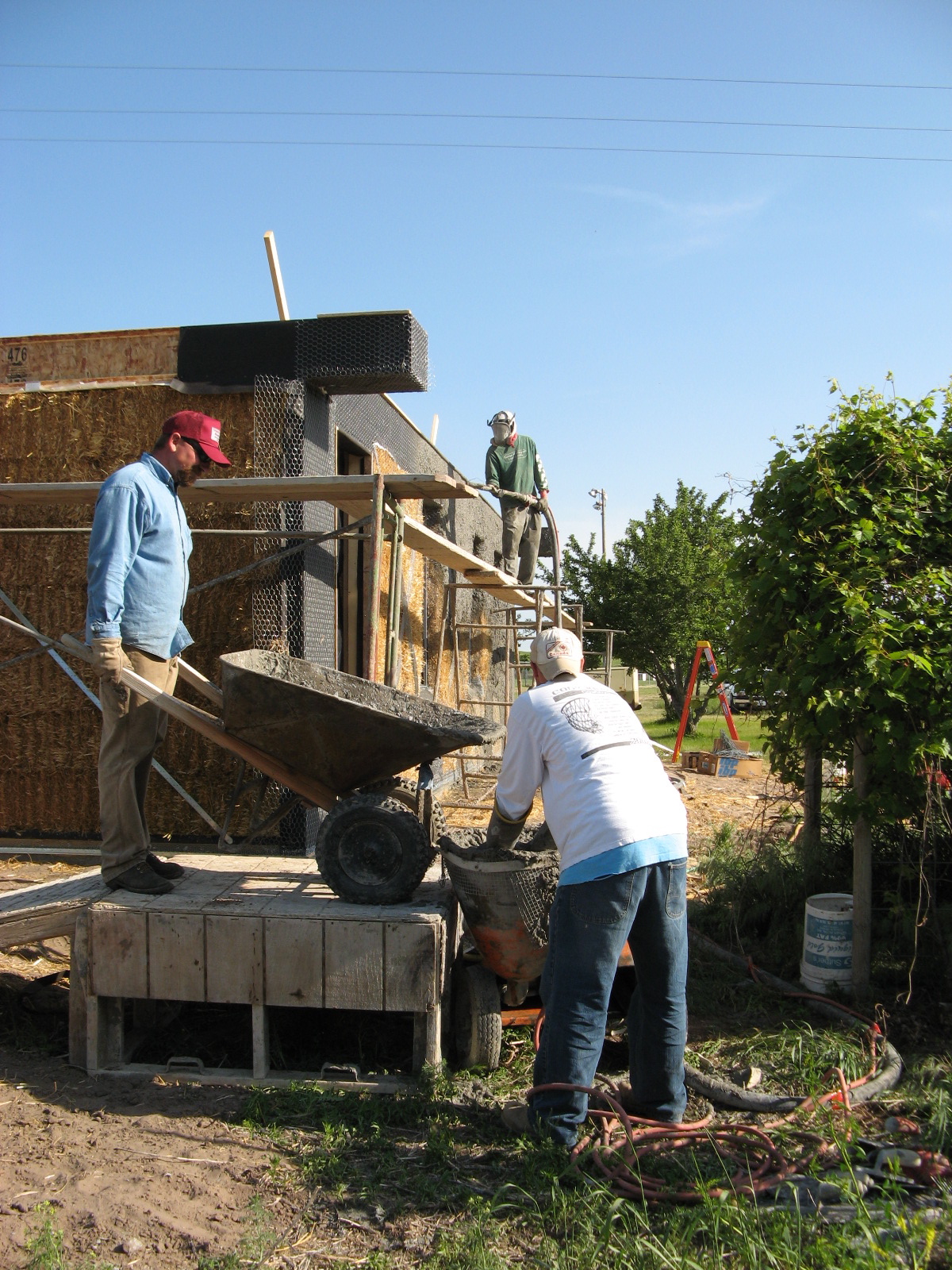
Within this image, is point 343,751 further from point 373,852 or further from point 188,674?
point 188,674

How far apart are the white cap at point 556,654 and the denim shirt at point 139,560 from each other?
61.6 inches

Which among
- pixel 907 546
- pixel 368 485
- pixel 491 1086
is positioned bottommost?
pixel 491 1086

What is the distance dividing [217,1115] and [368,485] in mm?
3794

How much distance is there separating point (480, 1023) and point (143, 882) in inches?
56.7

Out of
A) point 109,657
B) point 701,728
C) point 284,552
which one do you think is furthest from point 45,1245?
point 701,728

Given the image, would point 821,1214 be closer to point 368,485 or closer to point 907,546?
point 907,546

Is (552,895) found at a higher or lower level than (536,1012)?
higher

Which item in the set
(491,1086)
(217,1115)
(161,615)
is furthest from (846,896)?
(161,615)

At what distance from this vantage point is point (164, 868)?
4.10 meters

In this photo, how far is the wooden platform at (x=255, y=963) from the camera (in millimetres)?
3520

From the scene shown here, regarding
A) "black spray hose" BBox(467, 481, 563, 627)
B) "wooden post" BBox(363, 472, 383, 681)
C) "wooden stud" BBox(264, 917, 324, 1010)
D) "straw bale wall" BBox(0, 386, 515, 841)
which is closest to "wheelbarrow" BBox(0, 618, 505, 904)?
"wooden stud" BBox(264, 917, 324, 1010)

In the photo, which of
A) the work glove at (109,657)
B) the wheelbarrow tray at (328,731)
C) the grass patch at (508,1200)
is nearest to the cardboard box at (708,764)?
the grass patch at (508,1200)

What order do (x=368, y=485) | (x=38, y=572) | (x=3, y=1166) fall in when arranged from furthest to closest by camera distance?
(x=38, y=572), (x=368, y=485), (x=3, y=1166)

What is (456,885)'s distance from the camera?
3.56 meters
